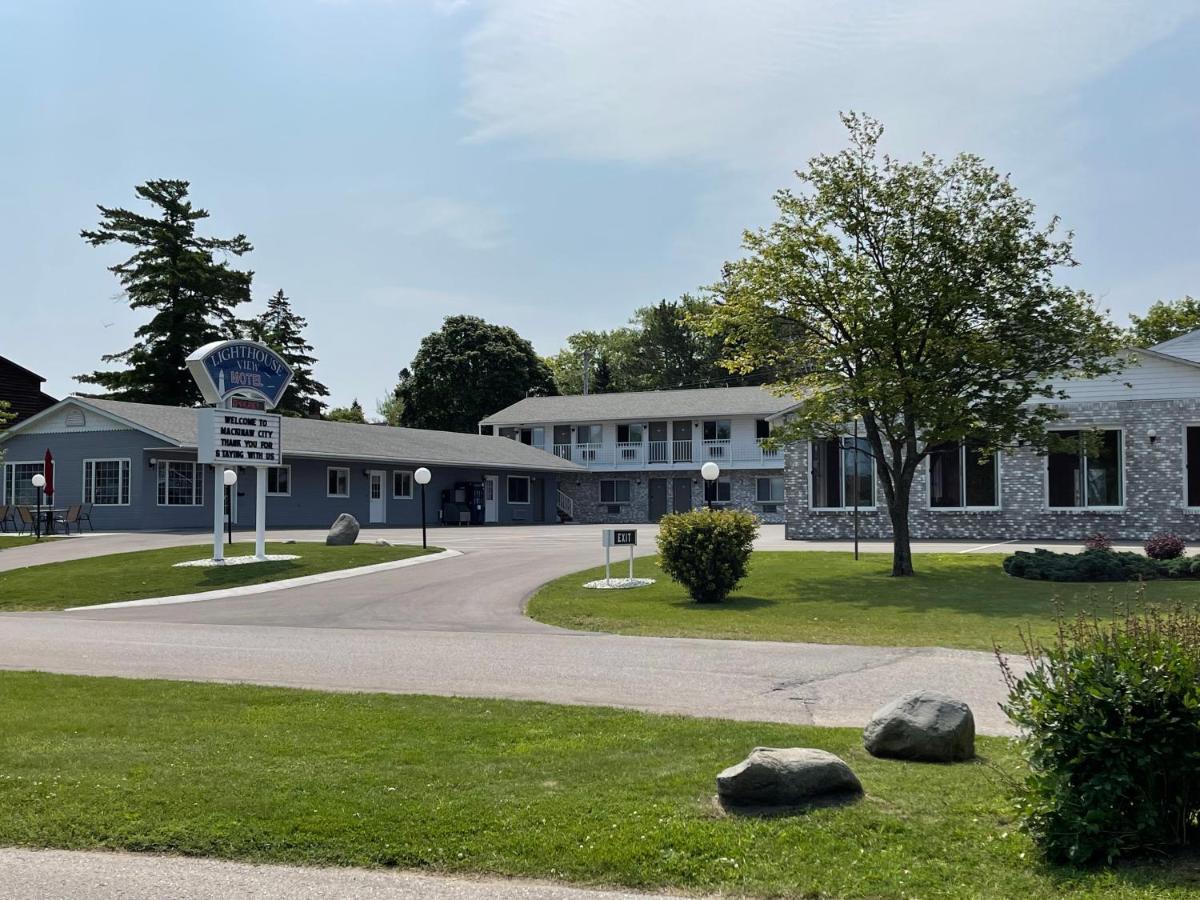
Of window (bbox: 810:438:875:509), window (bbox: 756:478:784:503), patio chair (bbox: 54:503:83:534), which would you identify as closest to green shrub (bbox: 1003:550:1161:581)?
Answer: window (bbox: 810:438:875:509)

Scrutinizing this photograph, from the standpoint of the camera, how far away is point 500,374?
71.8m

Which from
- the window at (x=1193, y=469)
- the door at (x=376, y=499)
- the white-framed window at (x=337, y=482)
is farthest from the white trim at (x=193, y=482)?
the window at (x=1193, y=469)

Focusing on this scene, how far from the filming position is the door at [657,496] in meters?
53.9

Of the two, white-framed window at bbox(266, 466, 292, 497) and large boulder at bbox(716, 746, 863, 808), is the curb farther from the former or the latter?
large boulder at bbox(716, 746, 863, 808)

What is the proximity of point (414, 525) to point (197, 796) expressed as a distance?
40671 mm

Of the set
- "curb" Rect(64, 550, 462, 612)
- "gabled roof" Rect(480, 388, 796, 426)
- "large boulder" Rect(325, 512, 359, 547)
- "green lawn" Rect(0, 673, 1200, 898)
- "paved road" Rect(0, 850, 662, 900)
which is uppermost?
"gabled roof" Rect(480, 388, 796, 426)

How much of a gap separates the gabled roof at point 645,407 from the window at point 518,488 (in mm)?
4585

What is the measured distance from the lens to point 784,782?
→ 588 cm

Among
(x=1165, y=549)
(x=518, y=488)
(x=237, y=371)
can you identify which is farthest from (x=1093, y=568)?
(x=518, y=488)

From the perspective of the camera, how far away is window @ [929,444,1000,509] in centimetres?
3036

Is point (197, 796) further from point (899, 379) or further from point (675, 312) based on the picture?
point (675, 312)

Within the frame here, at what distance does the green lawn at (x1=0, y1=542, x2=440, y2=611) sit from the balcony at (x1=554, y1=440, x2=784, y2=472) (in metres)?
25.2

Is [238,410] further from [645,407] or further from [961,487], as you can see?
[645,407]

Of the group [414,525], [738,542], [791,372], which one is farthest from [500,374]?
[738,542]
